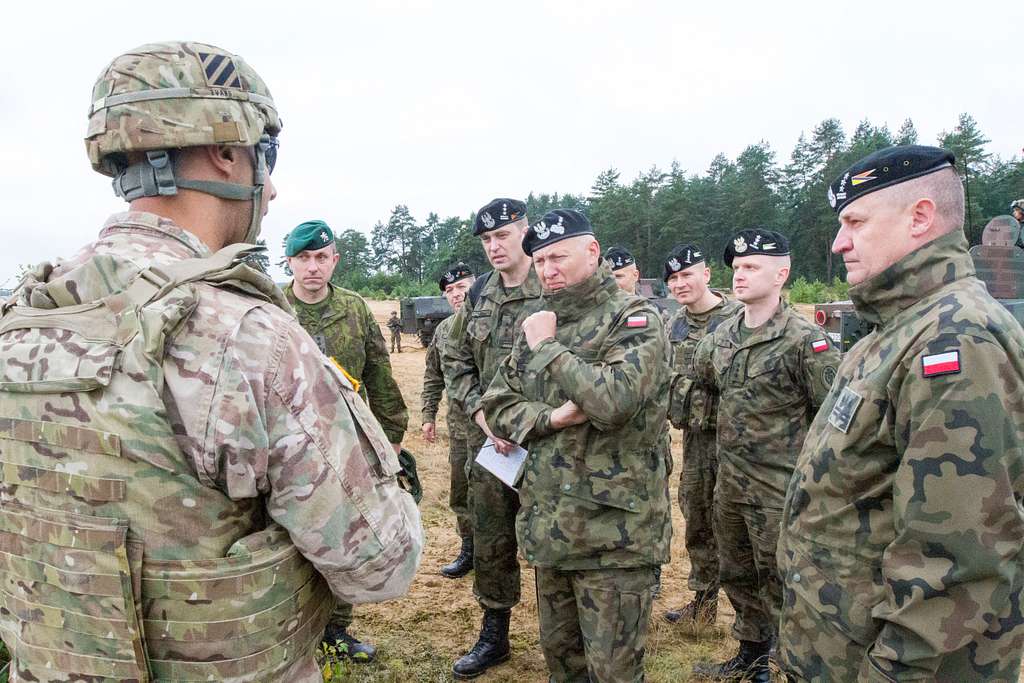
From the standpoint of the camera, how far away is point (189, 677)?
54.8 inches

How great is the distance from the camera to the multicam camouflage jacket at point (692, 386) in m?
4.57

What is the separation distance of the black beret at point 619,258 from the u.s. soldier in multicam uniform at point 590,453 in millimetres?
4052

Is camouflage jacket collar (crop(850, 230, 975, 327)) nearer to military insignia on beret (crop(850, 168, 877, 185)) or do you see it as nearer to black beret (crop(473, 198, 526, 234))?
military insignia on beret (crop(850, 168, 877, 185))

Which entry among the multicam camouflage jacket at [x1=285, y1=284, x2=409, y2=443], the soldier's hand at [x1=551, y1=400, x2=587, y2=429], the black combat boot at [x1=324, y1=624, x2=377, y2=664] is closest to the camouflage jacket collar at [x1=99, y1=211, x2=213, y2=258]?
the soldier's hand at [x1=551, y1=400, x2=587, y2=429]

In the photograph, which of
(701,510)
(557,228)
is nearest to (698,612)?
(701,510)

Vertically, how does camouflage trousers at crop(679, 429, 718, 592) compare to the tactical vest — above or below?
below

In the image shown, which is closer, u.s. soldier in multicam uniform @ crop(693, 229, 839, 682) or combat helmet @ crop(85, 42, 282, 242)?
combat helmet @ crop(85, 42, 282, 242)

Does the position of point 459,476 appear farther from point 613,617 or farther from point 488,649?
point 613,617

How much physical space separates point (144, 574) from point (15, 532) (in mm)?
360

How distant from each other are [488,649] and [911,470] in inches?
116

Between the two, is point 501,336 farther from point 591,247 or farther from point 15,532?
point 15,532

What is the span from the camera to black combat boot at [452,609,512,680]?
149 inches

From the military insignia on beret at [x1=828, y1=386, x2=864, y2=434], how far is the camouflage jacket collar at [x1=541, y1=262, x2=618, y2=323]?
3.93ft

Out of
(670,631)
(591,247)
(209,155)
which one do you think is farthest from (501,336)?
(209,155)
